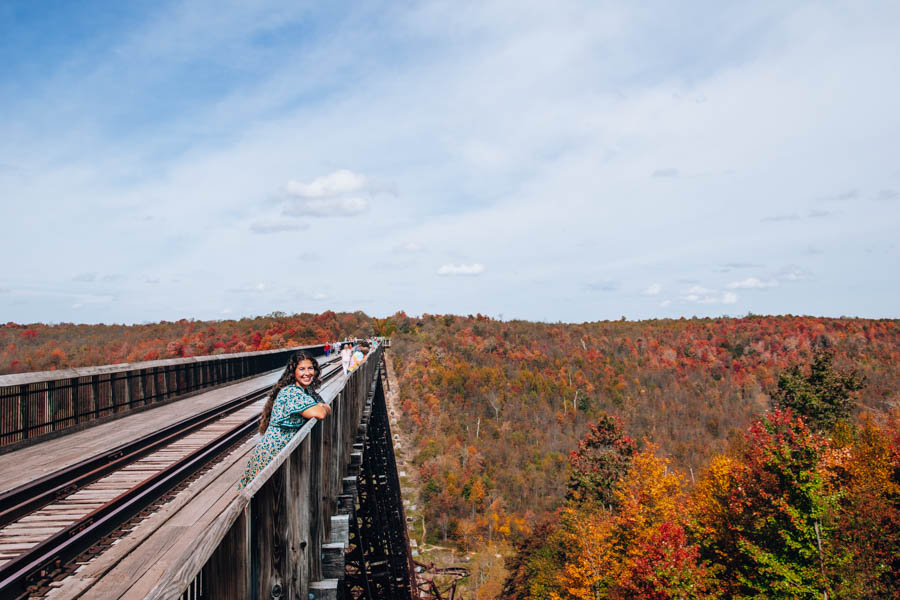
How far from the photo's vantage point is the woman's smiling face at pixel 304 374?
15.0 ft

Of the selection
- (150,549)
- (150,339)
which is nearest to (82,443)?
(150,549)

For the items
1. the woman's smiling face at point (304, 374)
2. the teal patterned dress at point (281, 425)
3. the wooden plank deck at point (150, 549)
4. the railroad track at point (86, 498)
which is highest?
the woman's smiling face at point (304, 374)

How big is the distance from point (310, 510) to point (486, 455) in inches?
3271

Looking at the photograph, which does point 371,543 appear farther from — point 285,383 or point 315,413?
point 315,413

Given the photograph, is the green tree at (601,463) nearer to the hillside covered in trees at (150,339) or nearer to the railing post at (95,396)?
the hillside covered in trees at (150,339)

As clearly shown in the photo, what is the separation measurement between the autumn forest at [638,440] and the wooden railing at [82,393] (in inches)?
718

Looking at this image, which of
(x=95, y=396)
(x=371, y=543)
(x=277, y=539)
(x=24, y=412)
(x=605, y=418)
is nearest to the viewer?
(x=277, y=539)

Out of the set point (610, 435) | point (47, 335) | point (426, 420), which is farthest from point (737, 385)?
point (47, 335)

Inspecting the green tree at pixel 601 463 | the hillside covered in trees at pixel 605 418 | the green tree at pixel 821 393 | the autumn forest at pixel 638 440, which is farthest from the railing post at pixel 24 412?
the green tree at pixel 821 393

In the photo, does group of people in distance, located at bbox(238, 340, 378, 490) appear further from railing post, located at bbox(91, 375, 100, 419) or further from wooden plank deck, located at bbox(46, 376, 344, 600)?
railing post, located at bbox(91, 375, 100, 419)

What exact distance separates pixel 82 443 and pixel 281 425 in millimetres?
6592

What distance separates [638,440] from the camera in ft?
273

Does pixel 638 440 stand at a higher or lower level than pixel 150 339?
lower

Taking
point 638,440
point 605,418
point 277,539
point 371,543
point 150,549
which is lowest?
point 638,440
